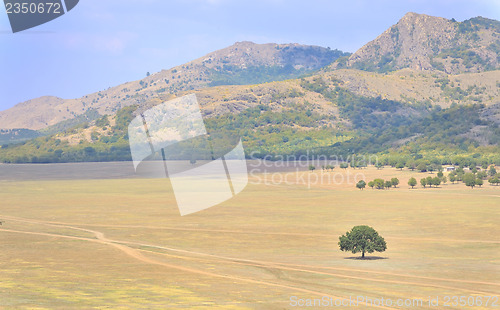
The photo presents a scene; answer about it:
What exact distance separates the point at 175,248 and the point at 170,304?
38.6 metres

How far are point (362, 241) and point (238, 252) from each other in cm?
1669

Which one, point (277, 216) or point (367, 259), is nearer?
point (367, 259)

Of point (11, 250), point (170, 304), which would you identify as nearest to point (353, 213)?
point (11, 250)

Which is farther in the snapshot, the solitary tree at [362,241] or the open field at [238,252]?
the solitary tree at [362,241]

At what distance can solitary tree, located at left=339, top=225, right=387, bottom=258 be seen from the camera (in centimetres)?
8244

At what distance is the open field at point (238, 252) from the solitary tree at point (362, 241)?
5.67 feet

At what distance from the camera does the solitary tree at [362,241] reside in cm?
8244

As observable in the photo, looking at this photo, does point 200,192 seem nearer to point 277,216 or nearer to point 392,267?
point 277,216

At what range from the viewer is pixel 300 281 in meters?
65.4
